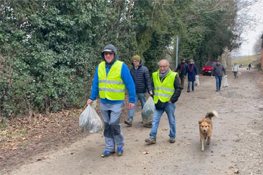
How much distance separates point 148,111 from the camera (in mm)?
7133

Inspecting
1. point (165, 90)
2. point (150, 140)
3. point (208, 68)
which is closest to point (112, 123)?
point (150, 140)

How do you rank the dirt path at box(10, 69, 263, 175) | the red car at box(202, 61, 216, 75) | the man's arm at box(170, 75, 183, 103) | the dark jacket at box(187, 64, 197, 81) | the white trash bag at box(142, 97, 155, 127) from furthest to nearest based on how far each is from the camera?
the red car at box(202, 61, 216, 75) < the dark jacket at box(187, 64, 197, 81) < the white trash bag at box(142, 97, 155, 127) < the man's arm at box(170, 75, 183, 103) < the dirt path at box(10, 69, 263, 175)

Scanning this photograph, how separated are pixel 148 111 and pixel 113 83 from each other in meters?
2.46

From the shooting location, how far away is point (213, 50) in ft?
111

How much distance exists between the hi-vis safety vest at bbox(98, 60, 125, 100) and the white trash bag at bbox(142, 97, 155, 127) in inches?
82.4

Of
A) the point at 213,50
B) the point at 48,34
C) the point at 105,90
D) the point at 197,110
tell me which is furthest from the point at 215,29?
the point at 105,90

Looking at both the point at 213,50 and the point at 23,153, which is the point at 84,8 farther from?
the point at 213,50

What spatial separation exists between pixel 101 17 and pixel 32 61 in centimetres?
324

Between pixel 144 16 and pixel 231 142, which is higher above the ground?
pixel 144 16

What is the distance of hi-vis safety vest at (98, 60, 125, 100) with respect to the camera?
4906 mm

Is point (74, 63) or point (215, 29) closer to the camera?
point (74, 63)

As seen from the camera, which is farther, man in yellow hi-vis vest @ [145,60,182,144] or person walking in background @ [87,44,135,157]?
man in yellow hi-vis vest @ [145,60,182,144]

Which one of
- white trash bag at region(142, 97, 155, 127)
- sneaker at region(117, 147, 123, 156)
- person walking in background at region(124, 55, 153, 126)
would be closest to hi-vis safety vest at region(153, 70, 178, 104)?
white trash bag at region(142, 97, 155, 127)

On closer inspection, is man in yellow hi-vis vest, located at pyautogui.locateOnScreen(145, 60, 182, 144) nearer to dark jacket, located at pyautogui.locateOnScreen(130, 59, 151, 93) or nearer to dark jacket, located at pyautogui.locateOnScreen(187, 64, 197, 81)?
dark jacket, located at pyautogui.locateOnScreen(130, 59, 151, 93)
